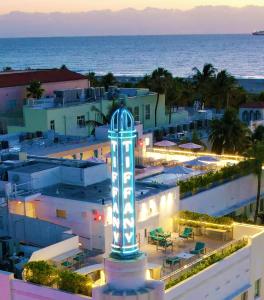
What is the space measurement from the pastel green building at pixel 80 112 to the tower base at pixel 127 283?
3238 centimetres

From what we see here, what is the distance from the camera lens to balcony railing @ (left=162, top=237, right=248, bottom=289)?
82.8 feet

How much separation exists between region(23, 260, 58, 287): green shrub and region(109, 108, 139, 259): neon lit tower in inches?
163

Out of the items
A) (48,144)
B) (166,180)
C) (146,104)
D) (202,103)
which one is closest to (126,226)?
(166,180)

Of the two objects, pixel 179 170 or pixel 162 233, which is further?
pixel 179 170

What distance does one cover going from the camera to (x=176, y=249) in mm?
29781

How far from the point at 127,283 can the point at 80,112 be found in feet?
130

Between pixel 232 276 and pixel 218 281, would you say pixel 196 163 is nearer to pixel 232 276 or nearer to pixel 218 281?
pixel 232 276

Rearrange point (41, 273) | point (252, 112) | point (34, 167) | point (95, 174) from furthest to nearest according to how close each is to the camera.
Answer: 1. point (252, 112)
2. point (34, 167)
3. point (95, 174)
4. point (41, 273)

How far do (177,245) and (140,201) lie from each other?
247 centimetres

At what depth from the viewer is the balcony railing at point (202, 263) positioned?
25234mm

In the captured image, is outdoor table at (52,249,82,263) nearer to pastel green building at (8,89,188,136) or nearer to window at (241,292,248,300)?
window at (241,292,248,300)

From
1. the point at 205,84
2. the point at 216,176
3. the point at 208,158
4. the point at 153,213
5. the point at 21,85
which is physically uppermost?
the point at 21,85

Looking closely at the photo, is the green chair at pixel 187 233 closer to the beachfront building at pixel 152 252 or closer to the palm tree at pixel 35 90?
the beachfront building at pixel 152 252

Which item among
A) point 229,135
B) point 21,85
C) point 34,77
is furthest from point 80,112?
point 229,135
